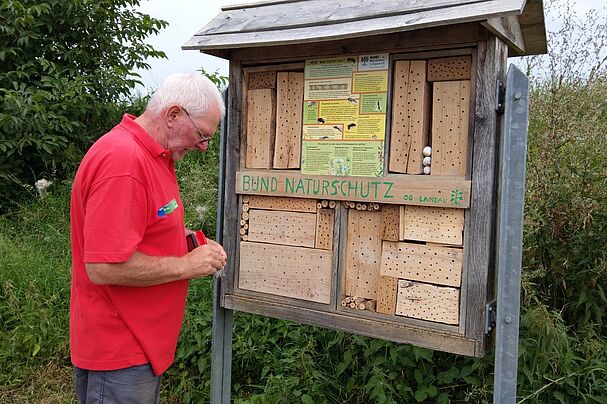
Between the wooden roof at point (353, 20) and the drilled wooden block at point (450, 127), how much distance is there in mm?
304

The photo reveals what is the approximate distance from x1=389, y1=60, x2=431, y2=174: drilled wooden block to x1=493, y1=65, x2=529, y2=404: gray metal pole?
0.40m

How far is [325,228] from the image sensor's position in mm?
2949

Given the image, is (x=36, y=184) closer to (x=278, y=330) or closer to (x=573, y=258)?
(x=278, y=330)

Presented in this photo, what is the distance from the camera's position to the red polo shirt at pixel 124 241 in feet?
7.19

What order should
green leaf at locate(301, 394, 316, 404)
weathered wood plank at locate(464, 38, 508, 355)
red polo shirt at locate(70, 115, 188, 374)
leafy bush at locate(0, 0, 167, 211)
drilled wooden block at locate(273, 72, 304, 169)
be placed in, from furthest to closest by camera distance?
leafy bush at locate(0, 0, 167, 211), green leaf at locate(301, 394, 316, 404), drilled wooden block at locate(273, 72, 304, 169), weathered wood plank at locate(464, 38, 508, 355), red polo shirt at locate(70, 115, 188, 374)

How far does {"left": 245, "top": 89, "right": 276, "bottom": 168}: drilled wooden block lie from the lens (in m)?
3.16

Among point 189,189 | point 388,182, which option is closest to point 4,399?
point 189,189

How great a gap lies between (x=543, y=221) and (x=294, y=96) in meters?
1.60

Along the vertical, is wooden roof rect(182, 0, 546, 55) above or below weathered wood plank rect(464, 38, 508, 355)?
above

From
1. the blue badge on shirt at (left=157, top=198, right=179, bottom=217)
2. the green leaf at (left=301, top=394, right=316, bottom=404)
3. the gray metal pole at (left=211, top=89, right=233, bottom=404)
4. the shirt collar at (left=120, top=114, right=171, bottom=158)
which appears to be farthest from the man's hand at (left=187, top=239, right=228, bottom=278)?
the green leaf at (left=301, top=394, right=316, bottom=404)

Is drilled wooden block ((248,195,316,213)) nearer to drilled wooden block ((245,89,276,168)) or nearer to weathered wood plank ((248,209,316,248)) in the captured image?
weathered wood plank ((248,209,316,248))

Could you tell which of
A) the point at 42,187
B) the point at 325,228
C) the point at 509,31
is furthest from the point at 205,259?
the point at 42,187

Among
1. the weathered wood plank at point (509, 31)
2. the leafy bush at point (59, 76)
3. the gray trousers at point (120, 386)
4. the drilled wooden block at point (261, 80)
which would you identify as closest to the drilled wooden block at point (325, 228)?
the drilled wooden block at point (261, 80)

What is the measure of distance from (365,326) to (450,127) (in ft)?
3.39
